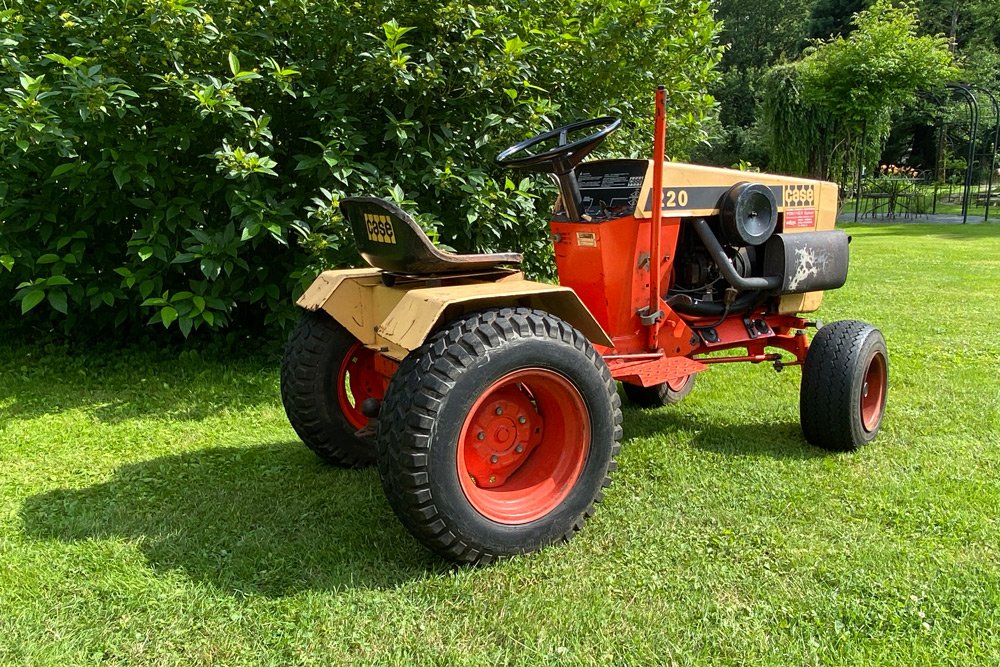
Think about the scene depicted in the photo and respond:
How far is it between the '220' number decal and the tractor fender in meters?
0.76

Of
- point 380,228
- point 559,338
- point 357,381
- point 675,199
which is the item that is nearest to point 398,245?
point 380,228

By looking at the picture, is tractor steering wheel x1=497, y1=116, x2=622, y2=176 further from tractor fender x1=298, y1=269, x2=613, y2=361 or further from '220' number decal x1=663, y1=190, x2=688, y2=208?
tractor fender x1=298, y1=269, x2=613, y2=361

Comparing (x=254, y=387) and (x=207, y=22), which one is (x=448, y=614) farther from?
(x=207, y=22)

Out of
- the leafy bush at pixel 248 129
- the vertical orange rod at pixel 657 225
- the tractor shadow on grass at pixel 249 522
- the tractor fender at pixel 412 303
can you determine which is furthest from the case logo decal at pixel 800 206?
the tractor shadow on grass at pixel 249 522

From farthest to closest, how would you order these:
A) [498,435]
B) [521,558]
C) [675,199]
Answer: [675,199] → [498,435] → [521,558]

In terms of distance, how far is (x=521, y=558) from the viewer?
8.25ft

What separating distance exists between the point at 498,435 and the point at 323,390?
0.92m

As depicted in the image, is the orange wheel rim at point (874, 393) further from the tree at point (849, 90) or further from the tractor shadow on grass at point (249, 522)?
the tree at point (849, 90)

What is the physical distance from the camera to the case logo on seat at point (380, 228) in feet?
8.64

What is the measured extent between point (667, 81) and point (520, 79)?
5.32 ft

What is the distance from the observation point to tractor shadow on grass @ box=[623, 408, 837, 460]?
3.56m

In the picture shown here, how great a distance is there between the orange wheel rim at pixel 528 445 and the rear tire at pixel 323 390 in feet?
2.24

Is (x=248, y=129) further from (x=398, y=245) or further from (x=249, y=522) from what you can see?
(x=249, y=522)

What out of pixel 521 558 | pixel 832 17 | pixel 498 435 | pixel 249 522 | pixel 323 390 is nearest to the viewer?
pixel 521 558
